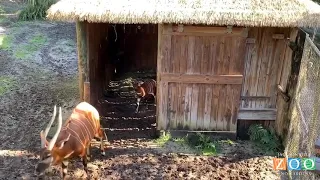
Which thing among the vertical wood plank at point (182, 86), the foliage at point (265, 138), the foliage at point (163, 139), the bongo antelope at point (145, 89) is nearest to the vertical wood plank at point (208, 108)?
the vertical wood plank at point (182, 86)

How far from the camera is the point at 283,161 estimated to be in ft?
24.6

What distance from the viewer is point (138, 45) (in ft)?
40.9

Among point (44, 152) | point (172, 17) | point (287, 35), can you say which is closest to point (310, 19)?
point (287, 35)

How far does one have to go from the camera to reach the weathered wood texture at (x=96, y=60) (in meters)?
8.59

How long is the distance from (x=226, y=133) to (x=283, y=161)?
53.2 inches

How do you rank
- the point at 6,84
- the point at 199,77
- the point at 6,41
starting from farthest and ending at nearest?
the point at 6,41 < the point at 6,84 < the point at 199,77

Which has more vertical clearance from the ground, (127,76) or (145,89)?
(145,89)

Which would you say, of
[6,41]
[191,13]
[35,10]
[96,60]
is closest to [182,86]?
[191,13]

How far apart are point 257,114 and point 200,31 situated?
2.11 meters

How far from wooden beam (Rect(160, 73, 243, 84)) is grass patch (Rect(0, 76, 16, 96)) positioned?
4.83m

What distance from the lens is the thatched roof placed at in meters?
7.23

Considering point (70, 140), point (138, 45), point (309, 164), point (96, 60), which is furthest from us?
point (138, 45)

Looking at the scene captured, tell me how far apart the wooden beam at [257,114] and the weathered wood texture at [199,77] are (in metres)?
0.20

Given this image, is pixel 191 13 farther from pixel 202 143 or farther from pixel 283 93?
pixel 202 143
